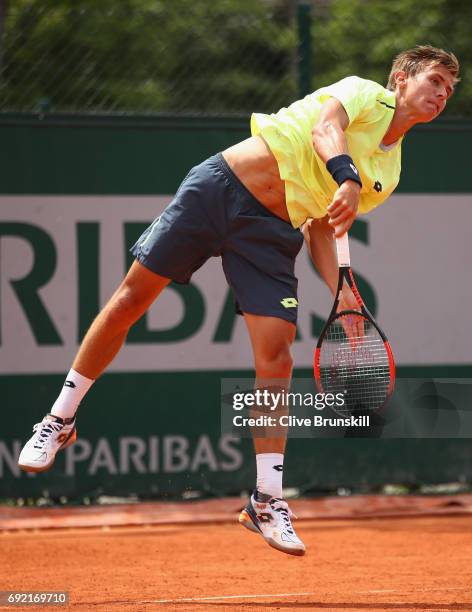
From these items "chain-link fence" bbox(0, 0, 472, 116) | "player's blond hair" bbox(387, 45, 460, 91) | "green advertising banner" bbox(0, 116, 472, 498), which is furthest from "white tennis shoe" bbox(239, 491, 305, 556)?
"chain-link fence" bbox(0, 0, 472, 116)

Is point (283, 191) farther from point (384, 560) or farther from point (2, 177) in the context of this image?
point (2, 177)

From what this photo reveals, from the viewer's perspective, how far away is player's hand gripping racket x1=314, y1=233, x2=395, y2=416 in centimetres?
472

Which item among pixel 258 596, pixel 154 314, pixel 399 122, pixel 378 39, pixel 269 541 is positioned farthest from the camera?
pixel 378 39

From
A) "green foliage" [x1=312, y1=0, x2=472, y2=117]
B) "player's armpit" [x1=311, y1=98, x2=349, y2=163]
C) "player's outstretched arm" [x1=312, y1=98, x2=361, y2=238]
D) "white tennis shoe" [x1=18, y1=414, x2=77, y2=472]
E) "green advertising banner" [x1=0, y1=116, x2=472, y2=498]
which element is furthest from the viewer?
"green foliage" [x1=312, y1=0, x2=472, y2=117]

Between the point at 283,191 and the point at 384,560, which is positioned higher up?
the point at 283,191

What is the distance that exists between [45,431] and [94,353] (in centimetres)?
38

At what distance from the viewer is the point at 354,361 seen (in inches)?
190

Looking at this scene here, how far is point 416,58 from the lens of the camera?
4738mm

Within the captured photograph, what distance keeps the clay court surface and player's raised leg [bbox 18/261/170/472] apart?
0.61m

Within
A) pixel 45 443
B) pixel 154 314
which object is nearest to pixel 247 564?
pixel 45 443

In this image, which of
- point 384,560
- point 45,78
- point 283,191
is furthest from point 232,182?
point 45,78

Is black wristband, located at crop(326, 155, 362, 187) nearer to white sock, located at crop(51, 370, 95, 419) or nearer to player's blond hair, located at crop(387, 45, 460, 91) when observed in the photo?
player's blond hair, located at crop(387, 45, 460, 91)

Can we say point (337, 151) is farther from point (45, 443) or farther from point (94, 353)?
point (45, 443)

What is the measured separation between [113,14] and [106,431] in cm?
265
